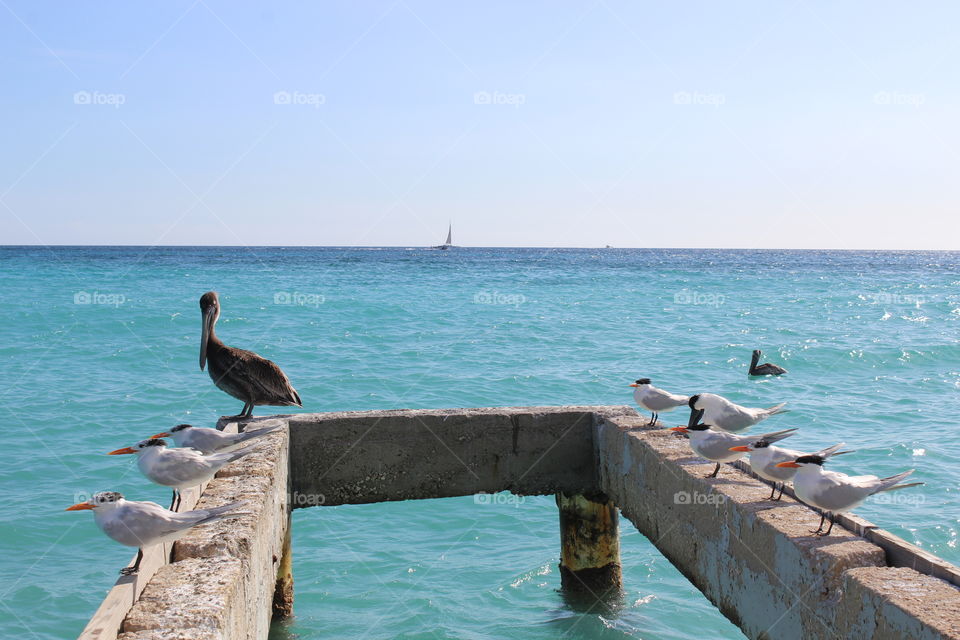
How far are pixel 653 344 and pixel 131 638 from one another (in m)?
24.1

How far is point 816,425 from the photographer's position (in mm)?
15781

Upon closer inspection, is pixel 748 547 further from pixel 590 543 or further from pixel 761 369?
pixel 761 369

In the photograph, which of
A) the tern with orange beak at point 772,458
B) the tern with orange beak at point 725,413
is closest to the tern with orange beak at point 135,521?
the tern with orange beak at point 772,458

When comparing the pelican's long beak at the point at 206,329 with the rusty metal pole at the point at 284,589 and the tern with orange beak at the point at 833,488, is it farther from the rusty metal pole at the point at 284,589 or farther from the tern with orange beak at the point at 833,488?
the tern with orange beak at the point at 833,488

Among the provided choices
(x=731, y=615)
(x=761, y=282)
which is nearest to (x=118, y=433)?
(x=731, y=615)

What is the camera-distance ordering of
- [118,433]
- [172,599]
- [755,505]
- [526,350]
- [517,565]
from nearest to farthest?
[172,599] < [755,505] < [517,565] < [118,433] < [526,350]

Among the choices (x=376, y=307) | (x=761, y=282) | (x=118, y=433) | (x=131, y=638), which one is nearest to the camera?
(x=131, y=638)

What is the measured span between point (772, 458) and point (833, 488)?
0.58m

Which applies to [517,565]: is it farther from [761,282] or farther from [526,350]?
[761,282]

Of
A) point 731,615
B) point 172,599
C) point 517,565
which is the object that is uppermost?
point 172,599

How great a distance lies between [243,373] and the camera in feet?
22.4

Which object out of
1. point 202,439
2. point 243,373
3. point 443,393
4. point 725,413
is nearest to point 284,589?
point 243,373

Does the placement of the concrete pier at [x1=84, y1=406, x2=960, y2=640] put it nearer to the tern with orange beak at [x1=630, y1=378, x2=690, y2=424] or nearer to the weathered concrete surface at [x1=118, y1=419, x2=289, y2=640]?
the weathered concrete surface at [x1=118, y1=419, x2=289, y2=640]

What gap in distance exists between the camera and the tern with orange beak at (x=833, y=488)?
4.32 metres
